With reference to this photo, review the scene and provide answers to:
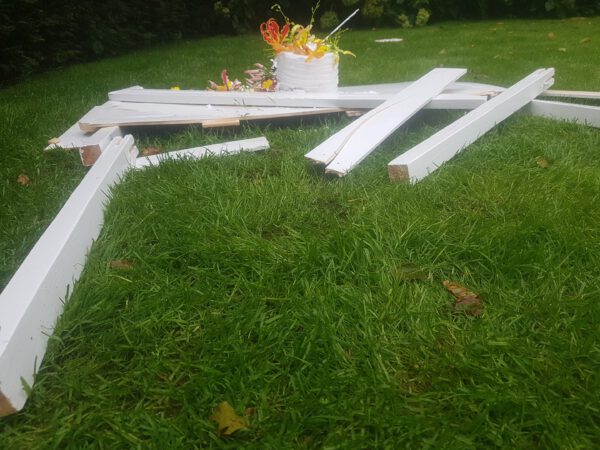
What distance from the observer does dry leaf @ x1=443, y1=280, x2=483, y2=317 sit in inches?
68.1

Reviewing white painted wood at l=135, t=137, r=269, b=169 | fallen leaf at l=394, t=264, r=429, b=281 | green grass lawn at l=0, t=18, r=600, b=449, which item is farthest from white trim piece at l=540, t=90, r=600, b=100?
fallen leaf at l=394, t=264, r=429, b=281

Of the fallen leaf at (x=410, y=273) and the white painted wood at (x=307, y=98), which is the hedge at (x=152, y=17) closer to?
the white painted wood at (x=307, y=98)

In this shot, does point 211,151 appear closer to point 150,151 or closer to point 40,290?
point 150,151

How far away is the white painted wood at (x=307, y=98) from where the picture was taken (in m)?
3.44

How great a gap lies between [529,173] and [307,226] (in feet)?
4.12

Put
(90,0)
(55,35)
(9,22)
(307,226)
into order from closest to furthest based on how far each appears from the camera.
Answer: (307,226), (9,22), (55,35), (90,0)

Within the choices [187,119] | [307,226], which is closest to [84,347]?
[307,226]

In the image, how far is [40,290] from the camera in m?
1.65

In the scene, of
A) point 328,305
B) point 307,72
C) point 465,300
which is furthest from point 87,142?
point 465,300

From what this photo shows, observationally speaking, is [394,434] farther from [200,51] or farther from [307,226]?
[200,51]

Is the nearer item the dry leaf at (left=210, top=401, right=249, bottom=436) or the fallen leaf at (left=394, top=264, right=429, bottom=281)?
the dry leaf at (left=210, top=401, right=249, bottom=436)

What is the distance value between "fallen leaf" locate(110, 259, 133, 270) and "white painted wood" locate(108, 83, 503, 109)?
188 cm

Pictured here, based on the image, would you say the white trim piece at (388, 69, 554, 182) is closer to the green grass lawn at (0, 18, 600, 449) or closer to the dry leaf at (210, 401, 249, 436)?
the green grass lawn at (0, 18, 600, 449)

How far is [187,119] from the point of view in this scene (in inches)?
136
